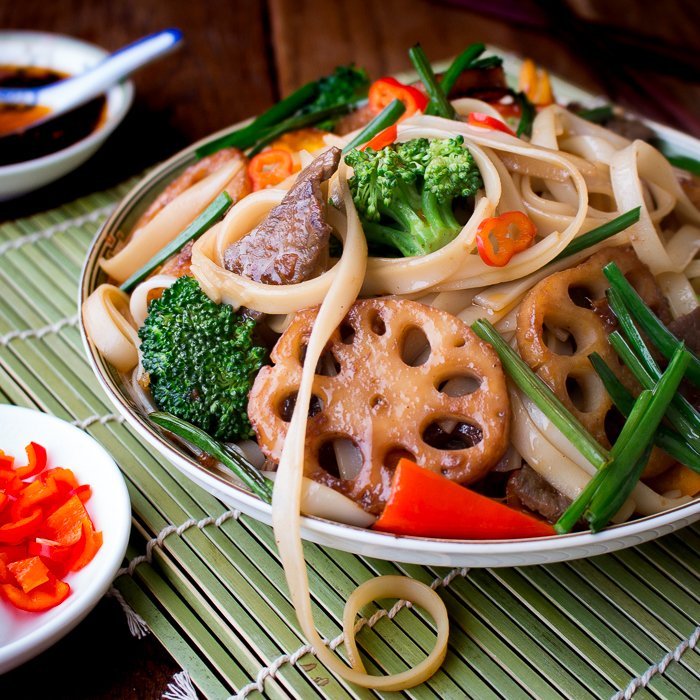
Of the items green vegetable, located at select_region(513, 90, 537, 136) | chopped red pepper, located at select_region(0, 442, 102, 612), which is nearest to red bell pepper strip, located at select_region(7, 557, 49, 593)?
chopped red pepper, located at select_region(0, 442, 102, 612)

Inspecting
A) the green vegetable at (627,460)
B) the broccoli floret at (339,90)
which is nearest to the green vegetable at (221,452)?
the green vegetable at (627,460)

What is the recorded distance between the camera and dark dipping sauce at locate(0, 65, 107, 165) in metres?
4.38

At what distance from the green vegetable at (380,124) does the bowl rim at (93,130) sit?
1748mm

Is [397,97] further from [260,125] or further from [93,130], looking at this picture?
[93,130]

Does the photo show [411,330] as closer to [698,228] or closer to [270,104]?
[698,228]

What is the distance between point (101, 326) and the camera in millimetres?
2914

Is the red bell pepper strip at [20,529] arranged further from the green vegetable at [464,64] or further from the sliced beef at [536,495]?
the green vegetable at [464,64]

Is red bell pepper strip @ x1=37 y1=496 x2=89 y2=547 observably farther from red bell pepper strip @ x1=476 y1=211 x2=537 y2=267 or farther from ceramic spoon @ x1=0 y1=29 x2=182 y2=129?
ceramic spoon @ x1=0 y1=29 x2=182 y2=129

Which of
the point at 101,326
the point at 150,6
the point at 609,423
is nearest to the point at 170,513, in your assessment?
the point at 101,326

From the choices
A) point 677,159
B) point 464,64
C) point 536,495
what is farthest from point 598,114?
point 536,495

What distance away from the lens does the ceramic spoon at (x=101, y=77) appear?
184 inches

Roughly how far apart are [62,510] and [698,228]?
101 inches

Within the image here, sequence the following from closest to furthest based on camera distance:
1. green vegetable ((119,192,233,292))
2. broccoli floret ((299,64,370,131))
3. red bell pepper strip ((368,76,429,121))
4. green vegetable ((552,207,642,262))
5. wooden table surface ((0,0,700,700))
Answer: green vegetable ((552,207,642,262)), green vegetable ((119,192,233,292)), red bell pepper strip ((368,76,429,121)), broccoli floret ((299,64,370,131)), wooden table surface ((0,0,700,700))

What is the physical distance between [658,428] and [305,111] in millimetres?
2339
